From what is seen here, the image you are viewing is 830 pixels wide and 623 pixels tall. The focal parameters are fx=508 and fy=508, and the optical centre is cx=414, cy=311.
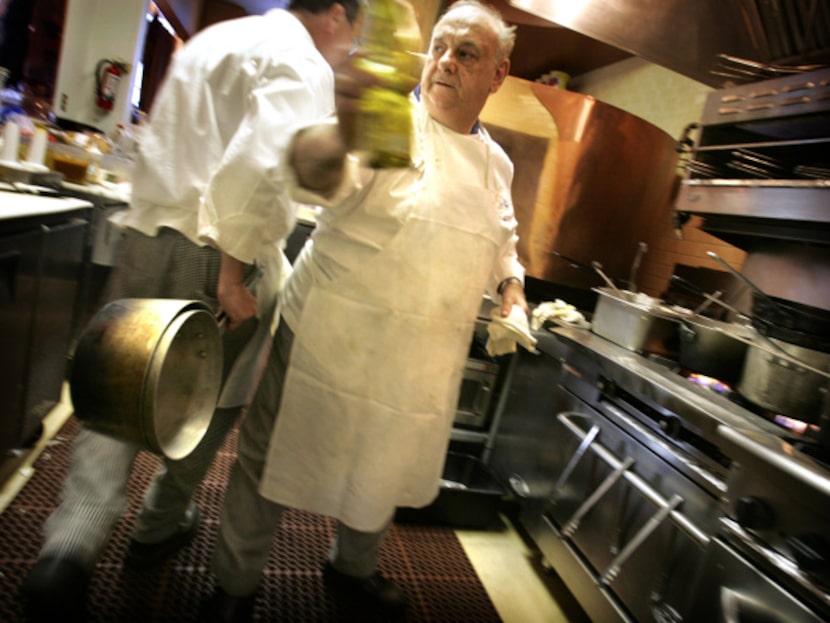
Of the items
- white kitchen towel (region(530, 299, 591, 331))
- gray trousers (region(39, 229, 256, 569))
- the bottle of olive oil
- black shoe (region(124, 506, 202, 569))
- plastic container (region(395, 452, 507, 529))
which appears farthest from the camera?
white kitchen towel (region(530, 299, 591, 331))

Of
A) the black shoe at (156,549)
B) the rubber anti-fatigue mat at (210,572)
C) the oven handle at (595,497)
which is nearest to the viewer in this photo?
the rubber anti-fatigue mat at (210,572)

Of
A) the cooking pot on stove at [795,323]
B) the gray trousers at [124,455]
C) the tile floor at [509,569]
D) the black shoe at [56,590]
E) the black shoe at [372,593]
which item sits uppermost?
the cooking pot on stove at [795,323]

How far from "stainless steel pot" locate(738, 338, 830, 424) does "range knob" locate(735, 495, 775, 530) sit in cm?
36

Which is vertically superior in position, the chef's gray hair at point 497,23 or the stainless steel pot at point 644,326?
the chef's gray hair at point 497,23

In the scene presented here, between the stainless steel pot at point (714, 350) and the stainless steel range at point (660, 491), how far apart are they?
76 mm

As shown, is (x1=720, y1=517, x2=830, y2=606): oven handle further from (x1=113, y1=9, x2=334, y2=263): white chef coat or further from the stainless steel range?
(x1=113, y1=9, x2=334, y2=263): white chef coat

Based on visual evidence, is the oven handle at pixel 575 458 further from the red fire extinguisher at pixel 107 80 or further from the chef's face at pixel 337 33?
the red fire extinguisher at pixel 107 80

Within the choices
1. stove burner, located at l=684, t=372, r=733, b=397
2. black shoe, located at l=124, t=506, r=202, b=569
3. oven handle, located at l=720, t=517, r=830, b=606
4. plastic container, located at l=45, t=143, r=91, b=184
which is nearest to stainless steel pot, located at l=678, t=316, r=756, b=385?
stove burner, located at l=684, t=372, r=733, b=397

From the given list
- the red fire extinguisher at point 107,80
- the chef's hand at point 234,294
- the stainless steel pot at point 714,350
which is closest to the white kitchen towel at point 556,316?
the stainless steel pot at point 714,350

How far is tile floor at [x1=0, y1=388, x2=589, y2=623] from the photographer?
1794mm

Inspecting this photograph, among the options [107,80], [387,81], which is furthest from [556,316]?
[107,80]

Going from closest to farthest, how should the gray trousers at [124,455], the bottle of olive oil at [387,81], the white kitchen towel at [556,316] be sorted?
the bottle of olive oil at [387,81]
the gray trousers at [124,455]
the white kitchen towel at [556,316]

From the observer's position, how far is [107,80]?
390 centimetres

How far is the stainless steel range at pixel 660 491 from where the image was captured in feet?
3.64
